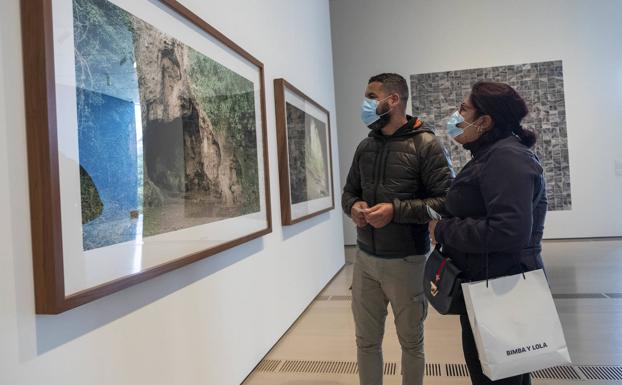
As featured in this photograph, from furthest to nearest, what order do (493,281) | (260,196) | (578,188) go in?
(578,188) → (260,196) → (493,281)

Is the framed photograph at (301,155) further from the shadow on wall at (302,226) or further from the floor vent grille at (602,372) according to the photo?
the floor vent grille at (602,372)

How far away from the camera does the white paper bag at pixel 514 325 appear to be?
4.53ft

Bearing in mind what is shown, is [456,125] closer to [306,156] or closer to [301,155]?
[301,155]

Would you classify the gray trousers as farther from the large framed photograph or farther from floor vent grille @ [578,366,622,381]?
floor vent grille @ [578,366,622,381]

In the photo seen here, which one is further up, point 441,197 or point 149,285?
point 441,197

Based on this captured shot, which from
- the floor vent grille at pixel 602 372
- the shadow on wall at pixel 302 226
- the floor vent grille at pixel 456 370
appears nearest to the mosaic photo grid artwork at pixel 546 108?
the shadow on wall at pixel 302 226

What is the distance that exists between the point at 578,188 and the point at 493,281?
22.0 feet

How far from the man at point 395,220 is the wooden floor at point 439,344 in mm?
665

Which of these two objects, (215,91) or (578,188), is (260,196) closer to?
(215,91)

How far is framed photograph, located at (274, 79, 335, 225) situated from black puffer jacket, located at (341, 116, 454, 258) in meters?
1.40

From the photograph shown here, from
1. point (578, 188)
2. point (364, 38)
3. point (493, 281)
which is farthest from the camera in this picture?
point (364, 38)

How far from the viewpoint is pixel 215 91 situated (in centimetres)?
225

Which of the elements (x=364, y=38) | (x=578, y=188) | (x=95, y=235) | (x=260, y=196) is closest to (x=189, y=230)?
(x=95, y=235)

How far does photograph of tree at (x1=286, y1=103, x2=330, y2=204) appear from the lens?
140 inches
